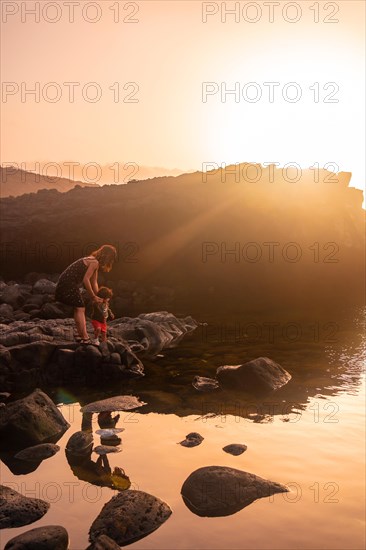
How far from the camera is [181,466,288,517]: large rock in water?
682 cm

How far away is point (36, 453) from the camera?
8.52m

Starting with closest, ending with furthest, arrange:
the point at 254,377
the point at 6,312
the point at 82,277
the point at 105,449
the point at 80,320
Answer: the point at 105,449 < the point at 254,377 < the point at 82,277 < the point at 80,320 < the point at 6,312

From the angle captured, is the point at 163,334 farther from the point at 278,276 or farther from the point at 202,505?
the point at 278,276

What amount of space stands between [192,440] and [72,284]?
5.67 metres

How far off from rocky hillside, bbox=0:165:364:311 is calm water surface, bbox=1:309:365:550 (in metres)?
30.3

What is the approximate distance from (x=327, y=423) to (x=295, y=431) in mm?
819

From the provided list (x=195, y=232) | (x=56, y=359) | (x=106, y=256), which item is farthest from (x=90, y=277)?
(x=195, y=232)

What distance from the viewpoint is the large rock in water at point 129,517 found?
240 inches

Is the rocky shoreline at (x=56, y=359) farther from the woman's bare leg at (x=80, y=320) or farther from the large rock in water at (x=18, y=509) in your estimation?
the large rock in water at (x=18, y=509)

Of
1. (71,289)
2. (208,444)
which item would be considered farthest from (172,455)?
(71,289)

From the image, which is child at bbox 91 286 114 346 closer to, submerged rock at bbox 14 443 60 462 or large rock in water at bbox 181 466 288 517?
submerged rock at bbox 14 443 60 462

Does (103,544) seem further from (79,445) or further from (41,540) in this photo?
(79,445)

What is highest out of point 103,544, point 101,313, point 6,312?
point 101,313

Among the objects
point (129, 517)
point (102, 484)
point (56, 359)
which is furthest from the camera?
point (56, 359)
